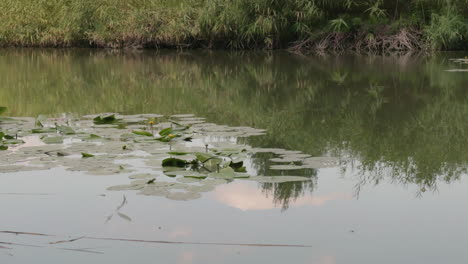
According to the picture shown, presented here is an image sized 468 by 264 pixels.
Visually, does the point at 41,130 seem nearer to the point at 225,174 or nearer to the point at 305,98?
the point at 225,174

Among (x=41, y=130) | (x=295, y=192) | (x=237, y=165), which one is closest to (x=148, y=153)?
(x=237, y=165)

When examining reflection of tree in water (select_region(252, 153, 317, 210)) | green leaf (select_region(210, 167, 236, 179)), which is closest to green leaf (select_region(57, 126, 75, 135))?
reflection of tree in water (select_region(252, 153, 317, 210))

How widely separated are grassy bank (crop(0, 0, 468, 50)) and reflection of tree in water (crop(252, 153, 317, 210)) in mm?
9047

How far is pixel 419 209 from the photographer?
2799 mm

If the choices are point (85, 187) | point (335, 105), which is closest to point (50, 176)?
point (85, 187)

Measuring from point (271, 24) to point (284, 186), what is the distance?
945 centimetres

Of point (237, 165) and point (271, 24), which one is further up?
point (271, 24)

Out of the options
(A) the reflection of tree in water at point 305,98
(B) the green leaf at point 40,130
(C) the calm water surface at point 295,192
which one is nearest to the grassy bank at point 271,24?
(A) the reflection of tree in water at point 305,98

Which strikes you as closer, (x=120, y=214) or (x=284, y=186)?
(x=120, y=214)

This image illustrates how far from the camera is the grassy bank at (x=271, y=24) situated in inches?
491

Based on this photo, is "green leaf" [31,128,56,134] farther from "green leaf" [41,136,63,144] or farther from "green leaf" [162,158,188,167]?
"green leaf" [162,158,188,167]

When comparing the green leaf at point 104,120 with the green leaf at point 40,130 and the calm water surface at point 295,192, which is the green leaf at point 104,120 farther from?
the calm water surface at point 295,192

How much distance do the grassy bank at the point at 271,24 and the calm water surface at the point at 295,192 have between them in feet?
17.5

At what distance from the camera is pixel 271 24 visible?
1236 cm
